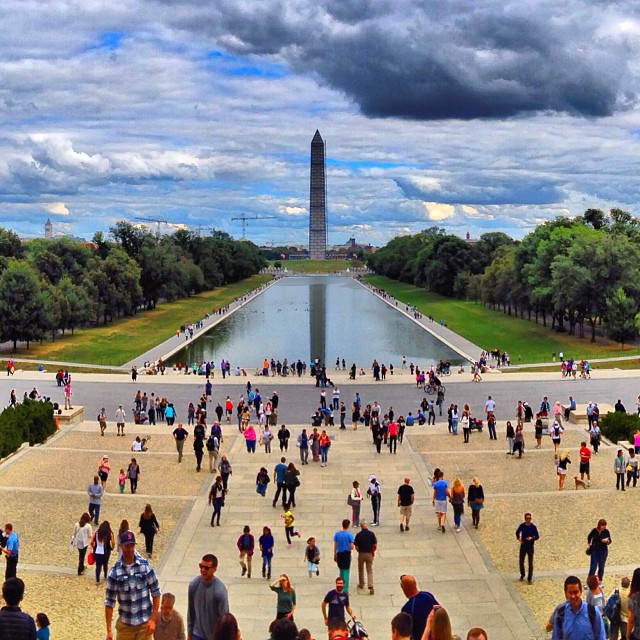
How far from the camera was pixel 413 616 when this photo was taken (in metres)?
8.80

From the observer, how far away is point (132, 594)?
30.3ft

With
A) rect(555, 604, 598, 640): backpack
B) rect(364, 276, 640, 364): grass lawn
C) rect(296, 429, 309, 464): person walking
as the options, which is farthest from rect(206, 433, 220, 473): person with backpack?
rect(364, 276, 640, 364): grass lawn

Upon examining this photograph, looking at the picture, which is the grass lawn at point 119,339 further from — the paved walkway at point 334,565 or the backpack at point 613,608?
the backpack at point 613,608

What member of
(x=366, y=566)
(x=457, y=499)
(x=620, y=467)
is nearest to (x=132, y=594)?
(x=366, y=566)

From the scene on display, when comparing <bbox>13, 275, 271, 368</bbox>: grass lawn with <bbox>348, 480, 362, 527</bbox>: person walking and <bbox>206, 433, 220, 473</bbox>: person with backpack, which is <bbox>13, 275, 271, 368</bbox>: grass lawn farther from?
<bbox>348, 480, 362, 527</bbox>: person walking

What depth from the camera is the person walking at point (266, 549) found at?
594 inches

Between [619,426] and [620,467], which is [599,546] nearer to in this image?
[620,467]

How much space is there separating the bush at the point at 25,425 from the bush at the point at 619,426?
791 inches

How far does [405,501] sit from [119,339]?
193 ft

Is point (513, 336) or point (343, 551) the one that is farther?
point (513, 336)

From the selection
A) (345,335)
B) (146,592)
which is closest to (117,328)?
(345,335)

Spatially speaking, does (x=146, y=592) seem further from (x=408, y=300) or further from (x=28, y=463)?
(x=408, y=300)

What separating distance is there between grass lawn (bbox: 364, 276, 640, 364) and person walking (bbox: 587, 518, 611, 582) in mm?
44045

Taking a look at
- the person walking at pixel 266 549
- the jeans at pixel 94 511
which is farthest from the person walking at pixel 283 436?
the person walking at pixel 266 549
